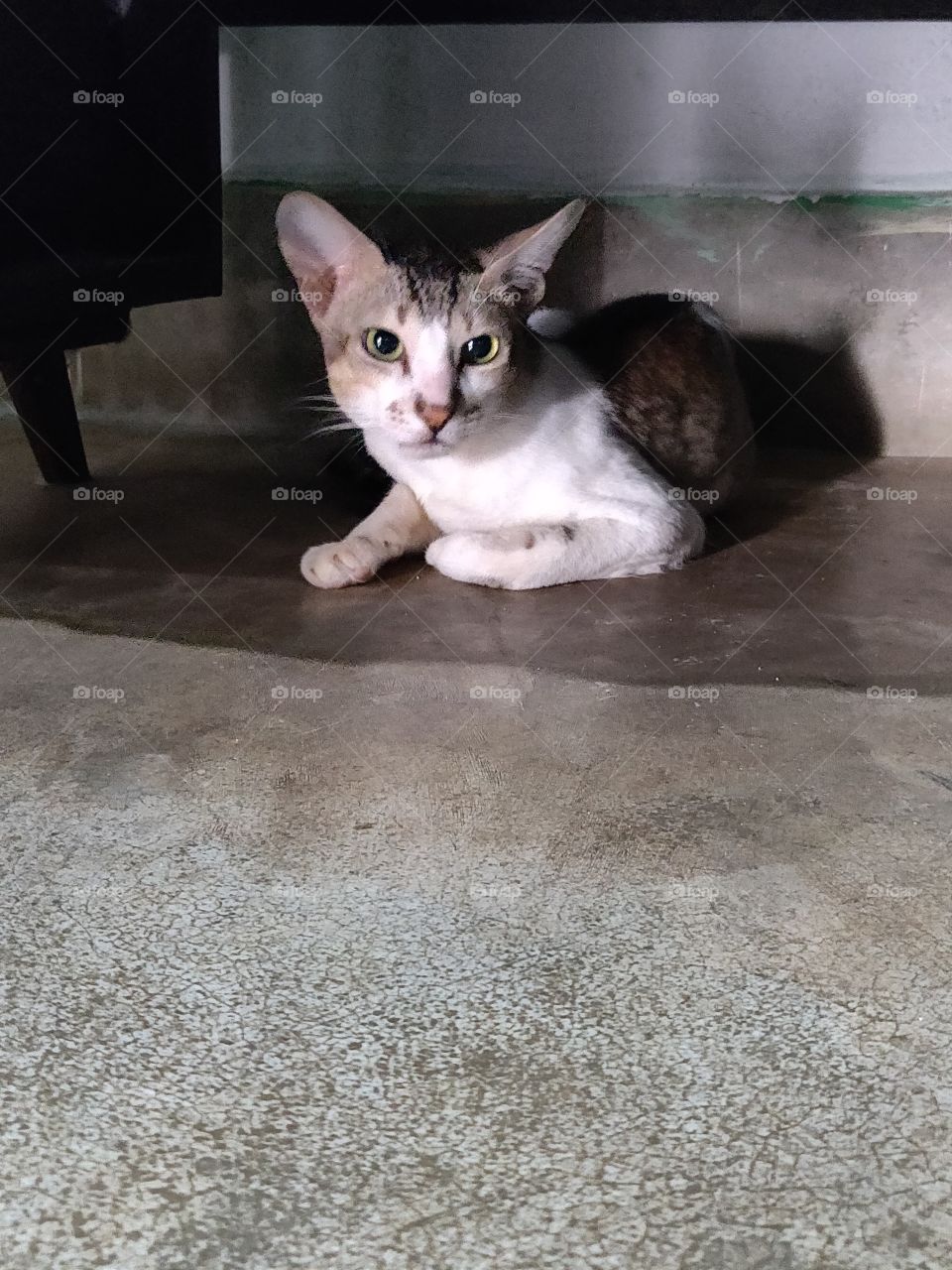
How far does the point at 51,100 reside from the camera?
206 cm

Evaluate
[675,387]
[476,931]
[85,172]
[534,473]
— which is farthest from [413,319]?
[476,931]

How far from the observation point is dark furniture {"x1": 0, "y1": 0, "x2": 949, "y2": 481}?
2.06 metres

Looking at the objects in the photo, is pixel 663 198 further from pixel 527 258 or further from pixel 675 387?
pixel 527 258

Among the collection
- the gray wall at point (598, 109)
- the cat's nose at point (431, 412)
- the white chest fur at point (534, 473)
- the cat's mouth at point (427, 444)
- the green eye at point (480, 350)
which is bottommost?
the white chest fur at point (534, 473)

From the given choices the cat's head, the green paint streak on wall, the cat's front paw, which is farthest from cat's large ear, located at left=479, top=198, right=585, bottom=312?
the green paint streak on wall

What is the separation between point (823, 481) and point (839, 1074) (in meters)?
1.89

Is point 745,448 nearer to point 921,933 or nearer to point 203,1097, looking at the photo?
point 921,933

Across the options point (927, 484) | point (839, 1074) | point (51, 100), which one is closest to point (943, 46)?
point (927, 484)

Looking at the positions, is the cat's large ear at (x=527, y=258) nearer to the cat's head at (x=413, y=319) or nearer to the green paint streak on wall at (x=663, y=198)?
the cat's head at (x=413, y=319)

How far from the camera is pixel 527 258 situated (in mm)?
1871

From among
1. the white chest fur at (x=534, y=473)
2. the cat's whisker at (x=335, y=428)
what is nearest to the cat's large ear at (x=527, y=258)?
the white chest fur at (x=534, y=473)

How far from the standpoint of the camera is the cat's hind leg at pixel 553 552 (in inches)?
72.0

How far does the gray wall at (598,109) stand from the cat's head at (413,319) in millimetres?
1003

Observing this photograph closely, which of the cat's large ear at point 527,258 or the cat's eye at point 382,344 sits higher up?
the cat's large ear at point 527,258
